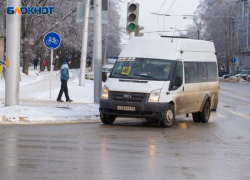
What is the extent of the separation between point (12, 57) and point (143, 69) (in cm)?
400

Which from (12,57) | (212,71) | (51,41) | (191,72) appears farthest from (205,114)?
(51,41)

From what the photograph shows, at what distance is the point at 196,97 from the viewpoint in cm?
1686

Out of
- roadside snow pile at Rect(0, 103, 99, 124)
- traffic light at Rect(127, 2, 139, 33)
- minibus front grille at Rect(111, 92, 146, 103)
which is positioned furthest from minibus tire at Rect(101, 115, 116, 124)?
traffic light at Rect(127, 2, 139, 33)

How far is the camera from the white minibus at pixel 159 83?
14750 mm

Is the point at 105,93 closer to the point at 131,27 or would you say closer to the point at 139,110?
the point at 139,110

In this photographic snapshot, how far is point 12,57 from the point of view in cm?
1708

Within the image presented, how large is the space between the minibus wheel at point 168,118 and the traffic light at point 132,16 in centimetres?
671

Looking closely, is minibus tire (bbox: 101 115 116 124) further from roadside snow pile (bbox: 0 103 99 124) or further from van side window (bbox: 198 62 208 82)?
van side window (bbox: 198 62 208 82)

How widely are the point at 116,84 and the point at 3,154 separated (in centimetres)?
594

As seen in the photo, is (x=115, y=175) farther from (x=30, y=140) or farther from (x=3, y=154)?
(x=30, y=140)

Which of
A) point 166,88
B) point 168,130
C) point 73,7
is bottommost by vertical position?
point 168,130

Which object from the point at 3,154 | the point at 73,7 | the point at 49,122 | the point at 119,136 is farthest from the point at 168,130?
the point at 73,7

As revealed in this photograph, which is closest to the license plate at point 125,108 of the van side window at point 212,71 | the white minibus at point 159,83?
the white minibus at point 159,83

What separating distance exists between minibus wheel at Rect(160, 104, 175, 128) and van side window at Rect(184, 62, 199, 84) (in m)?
1.35
